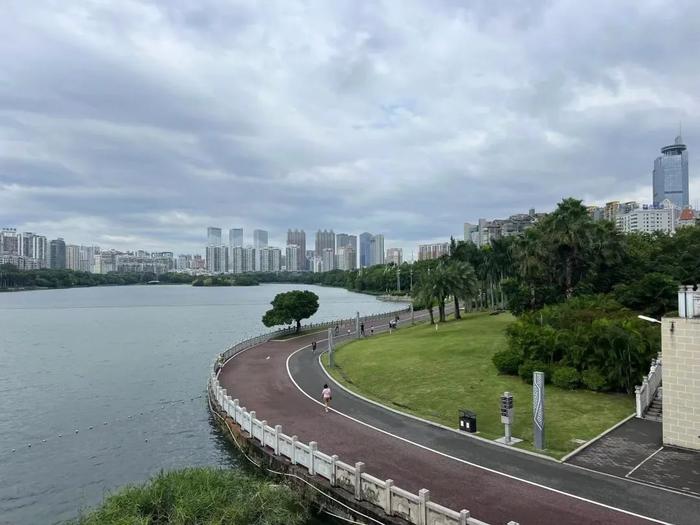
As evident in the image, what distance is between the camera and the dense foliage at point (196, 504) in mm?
14031

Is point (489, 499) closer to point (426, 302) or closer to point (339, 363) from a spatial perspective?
point (339, 363)

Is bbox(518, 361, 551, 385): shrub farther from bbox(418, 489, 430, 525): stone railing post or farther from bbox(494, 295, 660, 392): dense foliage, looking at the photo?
bbox(418, 489, 430, 525): stone railing post

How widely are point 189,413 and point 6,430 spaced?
1091 cm

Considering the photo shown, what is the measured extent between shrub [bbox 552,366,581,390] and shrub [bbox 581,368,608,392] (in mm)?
367

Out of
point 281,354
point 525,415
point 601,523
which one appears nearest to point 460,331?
point 281,354

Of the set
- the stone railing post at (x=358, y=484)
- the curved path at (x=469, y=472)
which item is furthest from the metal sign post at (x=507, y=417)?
the stone railing post at (x=358, y=484)

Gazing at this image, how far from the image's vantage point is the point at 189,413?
34.2 m

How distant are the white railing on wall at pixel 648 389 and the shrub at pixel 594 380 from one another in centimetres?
204

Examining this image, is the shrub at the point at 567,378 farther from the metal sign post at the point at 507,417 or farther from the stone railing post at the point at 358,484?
the stone railing post at the point at 358,484

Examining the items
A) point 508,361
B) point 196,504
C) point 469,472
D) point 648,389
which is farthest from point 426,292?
point 196,504

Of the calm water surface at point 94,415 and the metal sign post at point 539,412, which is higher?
the metal sign post at point 539,412

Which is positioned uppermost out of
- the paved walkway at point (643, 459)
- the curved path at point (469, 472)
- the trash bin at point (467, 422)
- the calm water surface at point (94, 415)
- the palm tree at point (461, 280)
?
the palm tree at point (461, 280)

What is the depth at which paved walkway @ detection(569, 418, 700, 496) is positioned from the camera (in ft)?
56.6

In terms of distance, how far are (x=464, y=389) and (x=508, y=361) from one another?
14.0 feet
